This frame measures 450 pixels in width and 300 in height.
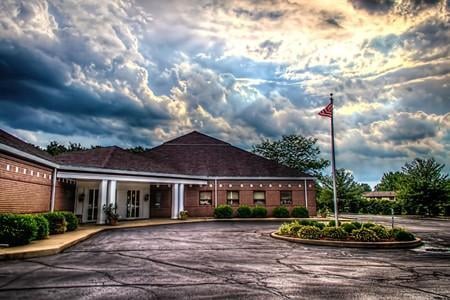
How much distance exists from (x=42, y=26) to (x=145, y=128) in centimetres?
2697

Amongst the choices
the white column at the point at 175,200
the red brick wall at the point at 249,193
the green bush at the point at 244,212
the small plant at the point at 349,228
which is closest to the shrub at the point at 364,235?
the small plant at the point at 349,228

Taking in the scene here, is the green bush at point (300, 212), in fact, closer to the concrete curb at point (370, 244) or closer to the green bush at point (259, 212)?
the green bush at point (259, 212)

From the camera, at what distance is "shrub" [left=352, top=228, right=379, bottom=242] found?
43.3 ft

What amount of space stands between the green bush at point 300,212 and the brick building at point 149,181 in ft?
4.12

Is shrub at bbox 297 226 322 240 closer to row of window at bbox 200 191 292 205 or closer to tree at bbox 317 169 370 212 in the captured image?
row of window at bbox 200 191 292 205

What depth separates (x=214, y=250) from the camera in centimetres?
1128

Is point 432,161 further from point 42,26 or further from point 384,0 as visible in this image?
point 42,26

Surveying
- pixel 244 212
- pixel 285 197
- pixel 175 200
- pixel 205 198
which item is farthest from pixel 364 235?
pixel 205 198

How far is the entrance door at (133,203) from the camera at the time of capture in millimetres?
27906

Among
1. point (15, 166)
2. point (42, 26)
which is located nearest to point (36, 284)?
point (15, 166)

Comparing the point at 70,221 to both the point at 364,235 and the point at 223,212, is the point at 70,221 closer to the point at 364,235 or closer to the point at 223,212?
the point at 364,235

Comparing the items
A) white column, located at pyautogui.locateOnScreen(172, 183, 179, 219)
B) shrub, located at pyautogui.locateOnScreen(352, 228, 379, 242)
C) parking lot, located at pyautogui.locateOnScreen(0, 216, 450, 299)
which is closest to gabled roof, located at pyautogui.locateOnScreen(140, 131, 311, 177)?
white column, located at pyautogui.locateOnScreen(172, 183, 179, 219)

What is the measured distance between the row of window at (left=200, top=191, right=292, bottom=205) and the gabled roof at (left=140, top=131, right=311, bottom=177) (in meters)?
1.77

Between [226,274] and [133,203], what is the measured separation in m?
22.5
